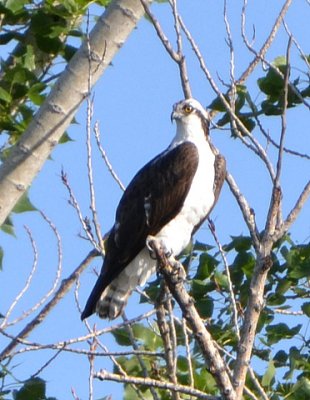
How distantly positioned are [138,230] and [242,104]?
862 mm

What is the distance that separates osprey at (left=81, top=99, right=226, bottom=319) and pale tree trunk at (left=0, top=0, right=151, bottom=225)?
2.13 feet

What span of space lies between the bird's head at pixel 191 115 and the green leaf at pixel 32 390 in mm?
1669

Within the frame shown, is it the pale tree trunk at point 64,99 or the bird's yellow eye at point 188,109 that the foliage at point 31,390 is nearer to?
the pale tree trunk at point 64,99

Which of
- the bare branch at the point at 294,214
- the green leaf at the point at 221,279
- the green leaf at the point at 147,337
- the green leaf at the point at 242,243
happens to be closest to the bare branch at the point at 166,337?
the green leaf at the point at 147,337

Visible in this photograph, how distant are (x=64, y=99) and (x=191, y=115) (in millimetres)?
1112

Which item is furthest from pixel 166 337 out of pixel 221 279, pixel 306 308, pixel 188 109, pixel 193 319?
pixel 188 109

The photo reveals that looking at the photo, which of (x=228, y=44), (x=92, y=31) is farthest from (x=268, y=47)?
(x=92, y=31)

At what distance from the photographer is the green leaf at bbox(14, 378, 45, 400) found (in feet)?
23.8

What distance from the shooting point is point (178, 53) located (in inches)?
241

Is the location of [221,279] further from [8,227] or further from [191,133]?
[8,227]

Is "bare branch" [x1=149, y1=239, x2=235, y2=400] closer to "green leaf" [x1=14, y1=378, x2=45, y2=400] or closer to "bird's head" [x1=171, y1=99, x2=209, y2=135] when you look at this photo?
"green leaf" [x1=14, y1=378, x2=45, y2=400]

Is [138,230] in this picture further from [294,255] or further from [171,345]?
[171,345]

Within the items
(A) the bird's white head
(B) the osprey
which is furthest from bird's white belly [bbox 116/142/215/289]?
(A) the bird's white head

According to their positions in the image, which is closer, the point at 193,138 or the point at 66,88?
the point at 66,88
